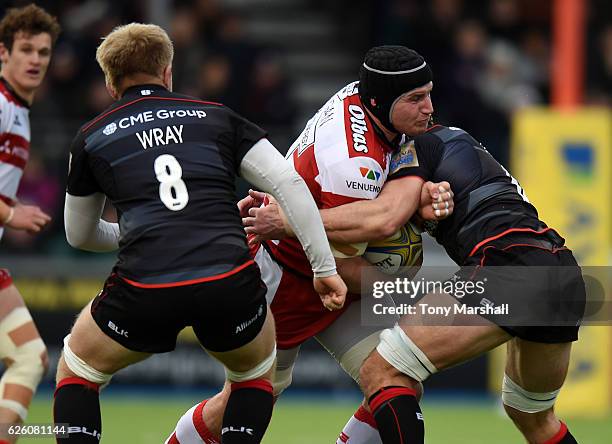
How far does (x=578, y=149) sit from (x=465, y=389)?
2668 mm

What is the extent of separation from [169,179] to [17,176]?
2251mm

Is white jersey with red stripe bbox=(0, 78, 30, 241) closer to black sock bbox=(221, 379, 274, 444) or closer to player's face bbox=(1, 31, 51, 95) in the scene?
player's face bbox=(1, 31, 51, 95)

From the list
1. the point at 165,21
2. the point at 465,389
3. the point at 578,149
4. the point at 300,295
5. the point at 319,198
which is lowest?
the point at 465,389

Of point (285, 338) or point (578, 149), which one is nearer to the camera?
point (285, 338)

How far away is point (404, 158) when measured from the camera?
5922mm

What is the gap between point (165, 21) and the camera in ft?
42.8

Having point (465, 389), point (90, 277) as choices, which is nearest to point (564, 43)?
point (465, 389)

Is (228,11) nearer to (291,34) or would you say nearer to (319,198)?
(291,34)

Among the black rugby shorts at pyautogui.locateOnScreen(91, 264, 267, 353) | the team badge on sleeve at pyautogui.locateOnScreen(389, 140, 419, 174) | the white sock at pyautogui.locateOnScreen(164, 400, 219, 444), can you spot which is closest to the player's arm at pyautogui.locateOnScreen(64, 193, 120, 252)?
the black rugby shorts at pyautogui.locateOnScreen(91, 264, 267, 353)

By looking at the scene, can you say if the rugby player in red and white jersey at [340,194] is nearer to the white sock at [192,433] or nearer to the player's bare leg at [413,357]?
the white sock at [192,433]

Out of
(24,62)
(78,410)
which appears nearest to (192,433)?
(78,410)

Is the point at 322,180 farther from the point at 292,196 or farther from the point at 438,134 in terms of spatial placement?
the point at 438,134

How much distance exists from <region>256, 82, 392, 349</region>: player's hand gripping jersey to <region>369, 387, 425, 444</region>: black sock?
71 centimetres

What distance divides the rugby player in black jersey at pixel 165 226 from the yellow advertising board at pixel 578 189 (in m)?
6.48
